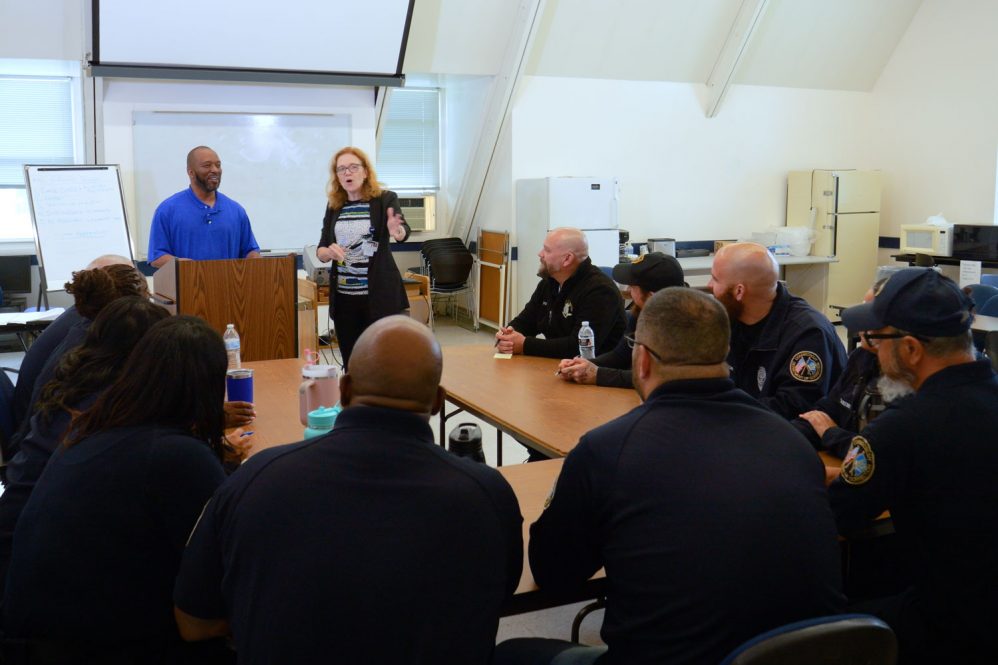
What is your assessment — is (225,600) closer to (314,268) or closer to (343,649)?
(343,649)

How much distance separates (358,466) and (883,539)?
1.68m

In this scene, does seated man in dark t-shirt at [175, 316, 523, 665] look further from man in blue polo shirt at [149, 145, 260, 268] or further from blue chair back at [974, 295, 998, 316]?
blue chair back at [974, 295, 998, 316]

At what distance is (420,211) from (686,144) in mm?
2786

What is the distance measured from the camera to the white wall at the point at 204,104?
7238 mm

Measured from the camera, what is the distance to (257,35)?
7.37 m

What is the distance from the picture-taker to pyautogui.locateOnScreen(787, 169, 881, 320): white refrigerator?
9.64 meters

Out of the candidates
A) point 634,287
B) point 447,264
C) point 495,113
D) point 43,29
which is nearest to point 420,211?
point 447,264

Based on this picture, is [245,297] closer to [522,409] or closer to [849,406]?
[522,409]

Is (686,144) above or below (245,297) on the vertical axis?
above

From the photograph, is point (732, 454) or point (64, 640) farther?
point (64, 640)

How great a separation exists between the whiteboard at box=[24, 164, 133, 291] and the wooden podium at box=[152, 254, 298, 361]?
267 cm

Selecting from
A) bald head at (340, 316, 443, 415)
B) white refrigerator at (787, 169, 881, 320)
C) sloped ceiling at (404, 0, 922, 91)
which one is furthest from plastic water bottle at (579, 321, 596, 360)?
white refrigerator at (787, 169, 881, 320)

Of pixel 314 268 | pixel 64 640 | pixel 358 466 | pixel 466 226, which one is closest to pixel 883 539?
pixel 358 466

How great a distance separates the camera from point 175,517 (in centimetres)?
184
